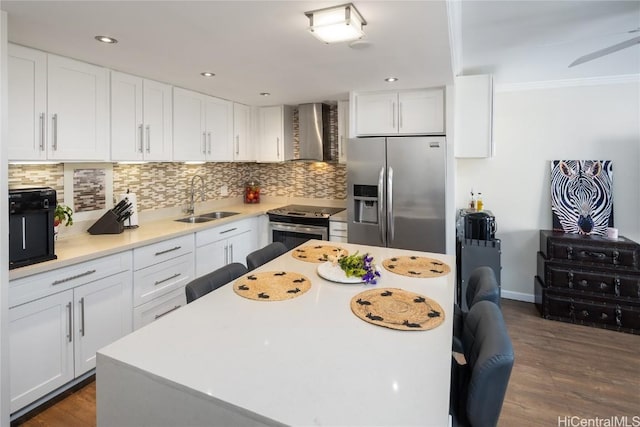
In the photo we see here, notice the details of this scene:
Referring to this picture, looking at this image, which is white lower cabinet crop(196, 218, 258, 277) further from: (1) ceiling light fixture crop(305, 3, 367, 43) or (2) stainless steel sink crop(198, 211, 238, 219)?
(1) ceiling light fixture crop(305, 3, 367, 43)

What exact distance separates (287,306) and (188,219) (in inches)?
100

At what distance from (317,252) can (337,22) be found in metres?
1.43

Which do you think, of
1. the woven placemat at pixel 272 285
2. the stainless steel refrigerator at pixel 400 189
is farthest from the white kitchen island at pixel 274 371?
the stainless steel refrigerator at pixel 400 189

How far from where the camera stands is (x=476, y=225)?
3672 millimetres

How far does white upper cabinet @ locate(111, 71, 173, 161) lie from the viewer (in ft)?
9.05

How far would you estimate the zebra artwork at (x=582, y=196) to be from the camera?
139 inches

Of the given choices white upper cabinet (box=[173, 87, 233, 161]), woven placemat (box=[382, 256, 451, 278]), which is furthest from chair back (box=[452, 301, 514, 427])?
white upper cabinet (box=[173, 87, 233, 161])

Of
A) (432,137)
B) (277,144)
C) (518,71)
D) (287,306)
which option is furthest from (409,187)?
(287,306)

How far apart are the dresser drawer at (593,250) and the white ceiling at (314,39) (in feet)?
5.24

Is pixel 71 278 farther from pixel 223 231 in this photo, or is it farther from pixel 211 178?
pixel 211 178

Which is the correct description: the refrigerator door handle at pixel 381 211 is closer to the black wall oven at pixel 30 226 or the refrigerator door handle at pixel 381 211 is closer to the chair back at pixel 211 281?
the chair back at pixel 211 281

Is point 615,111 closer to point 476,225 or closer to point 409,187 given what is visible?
point 476,225

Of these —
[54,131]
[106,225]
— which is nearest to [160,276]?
[106,225]

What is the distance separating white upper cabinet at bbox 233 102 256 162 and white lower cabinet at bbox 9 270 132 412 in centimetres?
207
